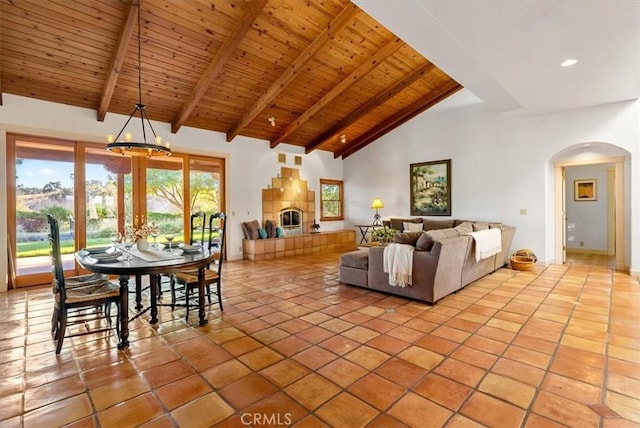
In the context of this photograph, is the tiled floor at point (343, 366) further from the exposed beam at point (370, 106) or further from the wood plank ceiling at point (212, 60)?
the exposed beam at point (370, 106)

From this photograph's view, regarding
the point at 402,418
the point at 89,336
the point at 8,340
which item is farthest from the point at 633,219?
the point at 8,340

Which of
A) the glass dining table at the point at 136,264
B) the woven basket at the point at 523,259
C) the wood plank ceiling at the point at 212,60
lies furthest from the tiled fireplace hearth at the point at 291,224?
the woven basket at the point at 523,259

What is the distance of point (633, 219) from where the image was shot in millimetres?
4973

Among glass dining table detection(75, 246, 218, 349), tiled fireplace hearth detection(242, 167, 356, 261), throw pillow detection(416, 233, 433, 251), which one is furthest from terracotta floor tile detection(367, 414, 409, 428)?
tiled fireplace hearth detection(242, 167, 356, 261)

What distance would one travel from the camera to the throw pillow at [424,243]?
3.64 meters

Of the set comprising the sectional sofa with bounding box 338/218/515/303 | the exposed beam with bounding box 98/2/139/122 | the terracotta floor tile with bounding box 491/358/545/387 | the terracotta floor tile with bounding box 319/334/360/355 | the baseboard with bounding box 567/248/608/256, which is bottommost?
the terracotta floor tile with bounding box 491/358/545/387

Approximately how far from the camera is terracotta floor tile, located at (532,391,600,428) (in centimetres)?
171

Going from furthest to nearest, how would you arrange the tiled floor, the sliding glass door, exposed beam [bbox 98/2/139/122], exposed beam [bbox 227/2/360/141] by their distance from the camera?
1. the sliding glass door
2. exposed beam [bbox 227/2/360/141]
3. exposed beam [bbox 98/2/139/122]
4. the tiled floor

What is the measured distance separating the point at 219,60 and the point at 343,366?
4422 mm

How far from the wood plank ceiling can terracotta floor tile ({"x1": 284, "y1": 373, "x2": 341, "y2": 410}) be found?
13.5ft

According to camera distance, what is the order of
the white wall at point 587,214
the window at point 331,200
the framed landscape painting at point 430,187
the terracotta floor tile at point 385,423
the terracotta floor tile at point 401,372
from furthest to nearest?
1. the window at point 331,200
2. the framed landscape painting at point 430,187
3. the white wall at point 587,214
4. the terracotta floor tile at point 401,372
5. the terracotta floor tile at point 385,423

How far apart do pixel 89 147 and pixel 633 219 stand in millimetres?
9167

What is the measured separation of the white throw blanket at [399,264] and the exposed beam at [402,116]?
190 inches

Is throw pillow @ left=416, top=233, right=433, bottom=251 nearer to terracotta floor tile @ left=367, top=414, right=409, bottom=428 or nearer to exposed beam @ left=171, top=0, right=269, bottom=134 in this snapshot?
terracotta floor tile @ left=367, top=414, right=409, bottom=428
